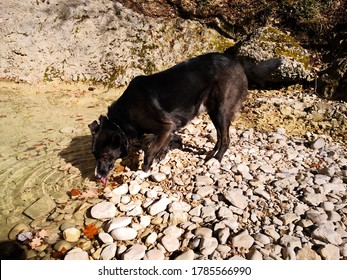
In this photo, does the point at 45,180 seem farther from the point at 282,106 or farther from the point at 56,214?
the point at 282,106

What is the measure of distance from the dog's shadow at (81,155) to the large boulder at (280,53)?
14.4 feet

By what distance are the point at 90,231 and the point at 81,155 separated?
189 cm

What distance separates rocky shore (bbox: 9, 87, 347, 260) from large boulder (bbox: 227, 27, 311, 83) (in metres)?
2.69

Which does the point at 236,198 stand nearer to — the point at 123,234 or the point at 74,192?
the point at 123,234

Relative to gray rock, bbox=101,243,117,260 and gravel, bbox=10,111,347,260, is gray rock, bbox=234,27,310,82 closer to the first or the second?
gravel, bbox=10,111,347,260

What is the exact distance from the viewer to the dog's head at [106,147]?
461 centimetres

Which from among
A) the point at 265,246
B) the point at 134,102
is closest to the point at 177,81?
the point at 134,102

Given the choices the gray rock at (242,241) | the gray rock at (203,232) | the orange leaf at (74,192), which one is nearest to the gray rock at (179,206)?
the gray rock at (203,232)

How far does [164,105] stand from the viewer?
15.8ft

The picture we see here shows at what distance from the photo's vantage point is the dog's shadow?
498 cm

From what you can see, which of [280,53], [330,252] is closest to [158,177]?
[330,252]

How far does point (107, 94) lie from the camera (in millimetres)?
8242

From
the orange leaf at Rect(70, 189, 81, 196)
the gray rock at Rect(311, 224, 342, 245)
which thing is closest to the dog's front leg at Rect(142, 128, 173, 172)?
the orange leaf at Rect(70, 189, 81, 196)

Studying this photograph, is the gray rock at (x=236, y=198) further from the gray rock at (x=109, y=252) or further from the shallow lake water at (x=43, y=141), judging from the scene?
the shallow lake water at (x=43, y=141)
